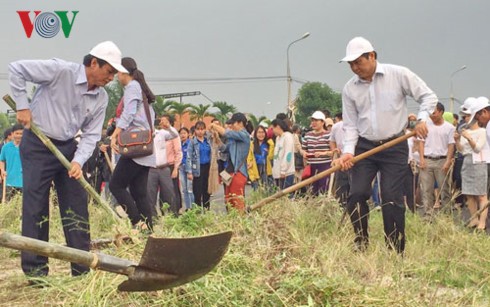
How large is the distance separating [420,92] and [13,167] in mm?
6086

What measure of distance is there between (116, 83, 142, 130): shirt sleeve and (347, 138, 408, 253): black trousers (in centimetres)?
230

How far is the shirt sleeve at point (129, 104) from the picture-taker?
6.00m

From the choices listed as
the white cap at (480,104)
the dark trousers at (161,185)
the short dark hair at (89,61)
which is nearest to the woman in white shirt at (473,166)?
the white cap at (480,104)

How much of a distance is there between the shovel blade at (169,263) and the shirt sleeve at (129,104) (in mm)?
3327

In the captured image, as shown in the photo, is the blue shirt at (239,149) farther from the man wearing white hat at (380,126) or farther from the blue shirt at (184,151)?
the blue shirt at (184,151)

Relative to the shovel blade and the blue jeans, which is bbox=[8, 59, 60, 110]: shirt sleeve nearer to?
the shovel blade

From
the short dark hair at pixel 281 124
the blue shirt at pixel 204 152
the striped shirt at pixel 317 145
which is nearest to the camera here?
the striped shirt at pixel 317 145

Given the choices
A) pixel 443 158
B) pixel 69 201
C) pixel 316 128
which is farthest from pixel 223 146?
pixel 69 201

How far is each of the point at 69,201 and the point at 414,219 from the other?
13.5 feet

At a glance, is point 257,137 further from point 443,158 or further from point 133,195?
point 133,195

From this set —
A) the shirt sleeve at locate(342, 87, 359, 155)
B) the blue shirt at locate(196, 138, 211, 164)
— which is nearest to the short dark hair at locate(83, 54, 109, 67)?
the shirt sleeve at locate(342, 87, 359, 155)

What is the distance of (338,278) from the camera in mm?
3197

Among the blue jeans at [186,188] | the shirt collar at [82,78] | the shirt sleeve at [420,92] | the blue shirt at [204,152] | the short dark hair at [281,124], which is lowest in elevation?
the blue jeans at [186,188]

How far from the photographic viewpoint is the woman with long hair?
6016 mm
